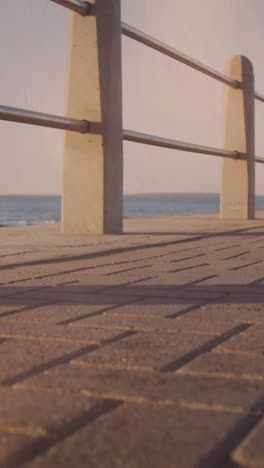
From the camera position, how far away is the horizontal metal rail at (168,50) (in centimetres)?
581

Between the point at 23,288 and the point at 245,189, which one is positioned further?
the point at 245,189

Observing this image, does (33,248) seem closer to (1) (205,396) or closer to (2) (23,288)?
(2) (23,288)

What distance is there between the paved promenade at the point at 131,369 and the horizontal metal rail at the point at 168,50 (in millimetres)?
3688

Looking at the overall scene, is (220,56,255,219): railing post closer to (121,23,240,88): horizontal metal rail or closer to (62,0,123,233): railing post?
(121,23,240,88): horizontal metal rail

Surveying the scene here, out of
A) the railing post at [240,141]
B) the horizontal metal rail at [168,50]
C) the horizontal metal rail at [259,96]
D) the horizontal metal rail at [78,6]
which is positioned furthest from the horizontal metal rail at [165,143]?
the horizontal metal rail at [259,96]

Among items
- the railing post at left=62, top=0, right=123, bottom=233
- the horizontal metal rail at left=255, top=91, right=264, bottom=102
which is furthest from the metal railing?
the horizontal metal rail at left=255, top=91, right=264, bottom=102

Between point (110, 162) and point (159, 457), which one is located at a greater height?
point (110, 162)

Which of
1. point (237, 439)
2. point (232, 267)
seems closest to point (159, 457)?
point (237, 439)

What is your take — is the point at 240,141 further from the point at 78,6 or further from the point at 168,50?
the point at 78,6

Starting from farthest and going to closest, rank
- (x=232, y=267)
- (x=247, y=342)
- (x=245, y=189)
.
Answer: (x=245, y=189) → (x=232, y=267) → (x=247, y=342)

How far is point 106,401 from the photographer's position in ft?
→ 3.36

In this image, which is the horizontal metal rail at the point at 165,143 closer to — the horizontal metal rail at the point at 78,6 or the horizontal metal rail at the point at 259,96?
the horizontal metal rail at the point at 78,6

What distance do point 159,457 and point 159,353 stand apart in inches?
21.6

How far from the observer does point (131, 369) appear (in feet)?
4.00
